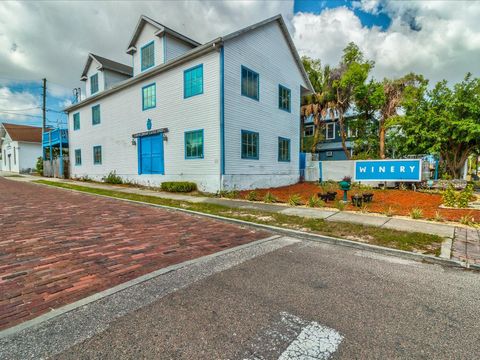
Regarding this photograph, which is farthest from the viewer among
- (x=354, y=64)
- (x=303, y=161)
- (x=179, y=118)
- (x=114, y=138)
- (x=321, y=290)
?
(x=354, y=64)

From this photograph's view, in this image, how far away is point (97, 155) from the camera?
22.2 m

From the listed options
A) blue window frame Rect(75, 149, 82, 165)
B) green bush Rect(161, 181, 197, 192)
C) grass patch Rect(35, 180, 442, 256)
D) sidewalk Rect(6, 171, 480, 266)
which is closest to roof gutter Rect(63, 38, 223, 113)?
blue window frame Rect(75, 149, 82, 165)

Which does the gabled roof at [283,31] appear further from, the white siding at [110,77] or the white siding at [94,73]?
the white siding at [94,73]

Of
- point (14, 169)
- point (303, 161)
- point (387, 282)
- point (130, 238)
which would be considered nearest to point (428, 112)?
point (303, 161)

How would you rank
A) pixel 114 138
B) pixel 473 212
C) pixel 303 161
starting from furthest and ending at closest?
pixel 303 161 → pixel 114 138 → pixel 473 212

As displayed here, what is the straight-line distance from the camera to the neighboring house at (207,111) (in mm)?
13750

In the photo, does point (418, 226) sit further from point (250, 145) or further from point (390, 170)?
point (250, 145)

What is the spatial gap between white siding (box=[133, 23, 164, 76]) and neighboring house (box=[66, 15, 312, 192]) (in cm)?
7

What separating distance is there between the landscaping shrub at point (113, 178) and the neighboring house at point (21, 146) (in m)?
27.1

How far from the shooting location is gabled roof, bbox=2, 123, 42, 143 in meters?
39.0

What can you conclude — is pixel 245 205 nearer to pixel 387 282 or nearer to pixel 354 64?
pixel 387 282

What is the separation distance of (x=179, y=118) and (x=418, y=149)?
50.3ft

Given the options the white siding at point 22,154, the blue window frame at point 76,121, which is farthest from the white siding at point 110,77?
the white siding at point 22,154

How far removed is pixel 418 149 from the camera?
1723 centimetres
